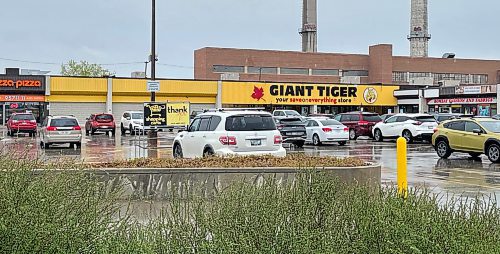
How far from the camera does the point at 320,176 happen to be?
254 inches

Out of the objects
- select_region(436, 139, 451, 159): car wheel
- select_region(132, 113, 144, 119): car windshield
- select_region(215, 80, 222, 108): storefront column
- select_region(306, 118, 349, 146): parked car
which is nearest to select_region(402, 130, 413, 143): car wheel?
select_region(306, 118, 349, 146): parked car

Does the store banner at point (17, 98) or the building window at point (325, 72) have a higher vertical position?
the building window at point (325, 72)

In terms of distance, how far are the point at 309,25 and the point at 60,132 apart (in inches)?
2764

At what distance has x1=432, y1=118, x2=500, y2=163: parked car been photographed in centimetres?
2206

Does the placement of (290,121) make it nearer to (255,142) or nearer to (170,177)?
(255,142)

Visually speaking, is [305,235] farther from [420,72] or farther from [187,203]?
[420,72]

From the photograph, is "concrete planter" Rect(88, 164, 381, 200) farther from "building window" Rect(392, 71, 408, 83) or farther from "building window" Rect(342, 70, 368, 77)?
"building window" Rect(392, 71, 408, 83)

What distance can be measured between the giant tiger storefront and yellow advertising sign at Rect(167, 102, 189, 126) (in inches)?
1356

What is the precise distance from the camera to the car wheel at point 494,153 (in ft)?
71.2

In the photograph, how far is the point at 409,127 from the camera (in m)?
35.0

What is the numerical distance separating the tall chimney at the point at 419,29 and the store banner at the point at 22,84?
60.1 m

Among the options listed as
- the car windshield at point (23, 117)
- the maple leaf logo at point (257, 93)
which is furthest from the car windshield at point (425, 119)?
the maple leaf logo at point (257, 93)

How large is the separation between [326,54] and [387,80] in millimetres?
9380

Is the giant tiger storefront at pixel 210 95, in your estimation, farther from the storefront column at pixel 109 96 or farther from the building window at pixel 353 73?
the building window at pixel 353 73
